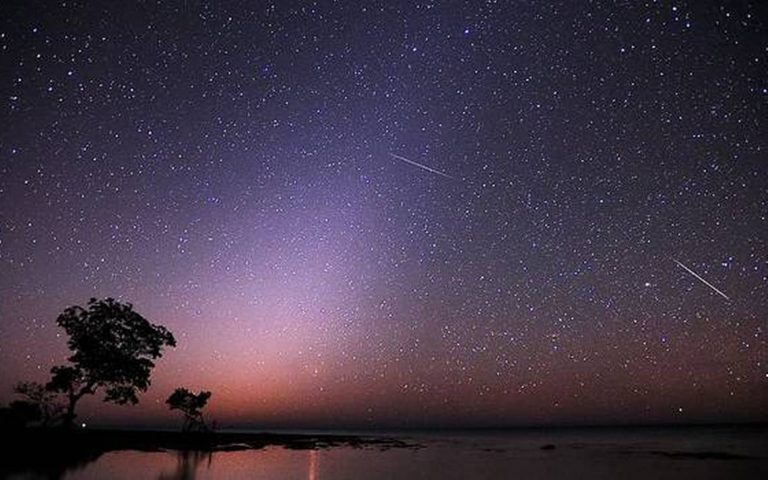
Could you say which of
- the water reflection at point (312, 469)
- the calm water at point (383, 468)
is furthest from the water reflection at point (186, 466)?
the water reflection at point (312, 469)

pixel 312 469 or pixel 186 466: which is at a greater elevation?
pixel 186 466

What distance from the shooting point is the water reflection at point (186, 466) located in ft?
77.4

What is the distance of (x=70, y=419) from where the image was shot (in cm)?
3009

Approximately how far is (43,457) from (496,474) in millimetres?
27289

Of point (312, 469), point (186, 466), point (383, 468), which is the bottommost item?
point (383, 468)

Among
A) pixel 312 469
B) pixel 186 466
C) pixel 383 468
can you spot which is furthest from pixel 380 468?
pixel 186 466

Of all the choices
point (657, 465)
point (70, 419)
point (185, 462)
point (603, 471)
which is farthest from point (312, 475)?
point (657, 465)

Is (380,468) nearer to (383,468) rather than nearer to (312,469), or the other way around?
(383,468)

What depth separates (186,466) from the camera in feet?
93.8

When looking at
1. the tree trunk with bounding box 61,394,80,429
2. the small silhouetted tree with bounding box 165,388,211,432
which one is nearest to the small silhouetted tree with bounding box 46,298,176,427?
the tree trunk with bounding box 61,394,80,429

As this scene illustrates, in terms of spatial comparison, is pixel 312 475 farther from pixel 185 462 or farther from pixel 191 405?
pixel 191 405

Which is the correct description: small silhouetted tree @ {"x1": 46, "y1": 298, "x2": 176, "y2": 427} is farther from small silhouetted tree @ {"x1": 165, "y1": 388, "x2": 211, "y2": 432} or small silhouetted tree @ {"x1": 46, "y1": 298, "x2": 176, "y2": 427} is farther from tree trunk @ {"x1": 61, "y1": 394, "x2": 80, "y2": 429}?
small silhouetted tree @ {"x1": 165, "y1": 388, "x2": 211, "y2": 432}

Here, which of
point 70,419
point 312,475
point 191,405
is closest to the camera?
point 312,475

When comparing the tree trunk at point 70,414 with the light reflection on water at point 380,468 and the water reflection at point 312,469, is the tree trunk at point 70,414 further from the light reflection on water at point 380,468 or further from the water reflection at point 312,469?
the water reflection at point 312,469
